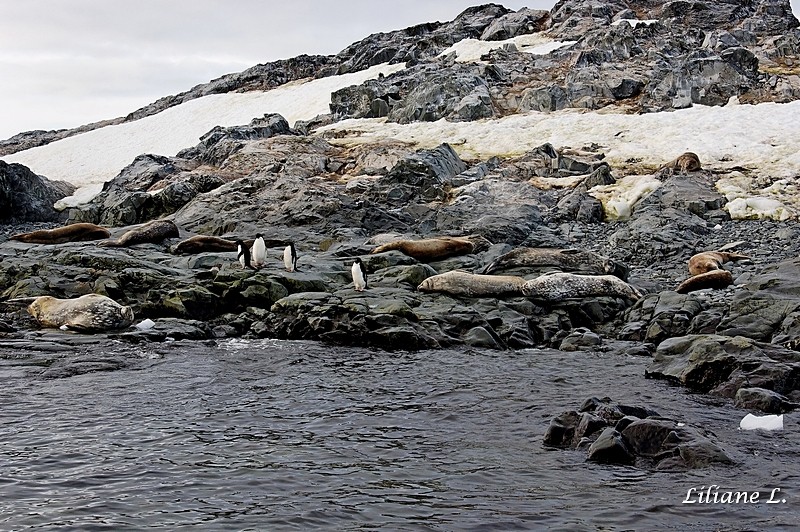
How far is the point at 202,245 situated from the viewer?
64.5ft

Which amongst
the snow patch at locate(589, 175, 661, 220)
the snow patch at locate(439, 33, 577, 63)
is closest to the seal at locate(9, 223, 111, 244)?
the snow patch at locate(589, 175, 661, 220)

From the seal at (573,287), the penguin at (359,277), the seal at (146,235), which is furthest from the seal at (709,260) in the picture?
the seal at (146,235)

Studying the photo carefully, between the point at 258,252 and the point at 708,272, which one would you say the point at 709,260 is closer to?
the point at 708,272

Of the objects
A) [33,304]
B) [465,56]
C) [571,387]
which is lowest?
[571,387]

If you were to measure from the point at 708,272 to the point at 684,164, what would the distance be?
12352 mm

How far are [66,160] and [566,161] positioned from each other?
3586cm

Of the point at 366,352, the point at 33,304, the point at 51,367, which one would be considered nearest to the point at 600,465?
the point at 366,352

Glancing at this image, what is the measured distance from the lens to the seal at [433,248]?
18531 millimetres

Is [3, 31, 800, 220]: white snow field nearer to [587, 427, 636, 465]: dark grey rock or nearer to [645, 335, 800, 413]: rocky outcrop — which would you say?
[645, 335, 800, 413]: rocky outcrop

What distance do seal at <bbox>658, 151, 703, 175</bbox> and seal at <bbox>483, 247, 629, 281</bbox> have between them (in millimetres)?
10906

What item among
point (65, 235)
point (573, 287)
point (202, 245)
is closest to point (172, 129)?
point (65, 235)

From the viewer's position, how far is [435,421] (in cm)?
851

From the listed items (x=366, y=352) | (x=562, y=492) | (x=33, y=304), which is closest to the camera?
(x=562, y=492)

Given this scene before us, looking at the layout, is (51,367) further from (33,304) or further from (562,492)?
(562,492)
